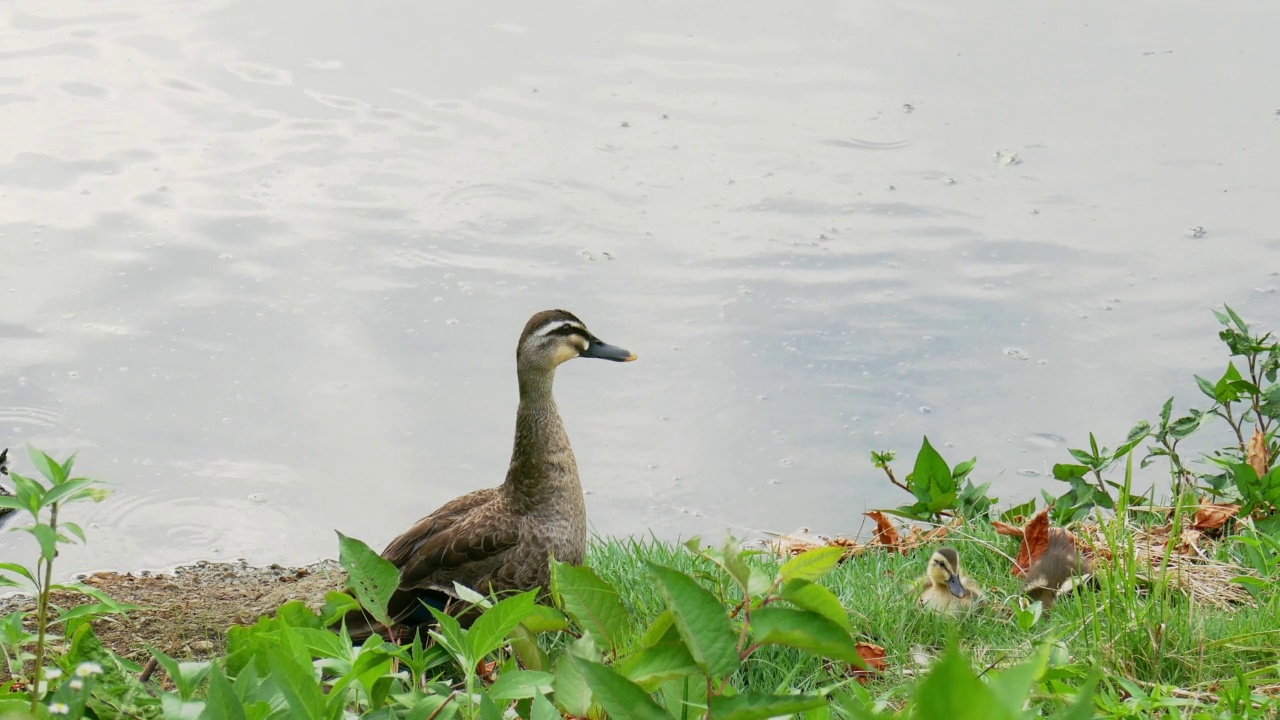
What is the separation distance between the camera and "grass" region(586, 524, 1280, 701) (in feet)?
9.44

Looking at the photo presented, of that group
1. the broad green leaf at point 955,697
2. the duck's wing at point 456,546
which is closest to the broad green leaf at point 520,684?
the broad green leaf at point 955,697

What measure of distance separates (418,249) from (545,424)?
9.81 feet

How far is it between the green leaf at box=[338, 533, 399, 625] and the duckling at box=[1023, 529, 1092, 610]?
2194 mm

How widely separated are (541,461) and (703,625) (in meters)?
3.07

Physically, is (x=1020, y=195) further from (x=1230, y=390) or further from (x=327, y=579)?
(x=327, y=579)

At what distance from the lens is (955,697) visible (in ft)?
2.98

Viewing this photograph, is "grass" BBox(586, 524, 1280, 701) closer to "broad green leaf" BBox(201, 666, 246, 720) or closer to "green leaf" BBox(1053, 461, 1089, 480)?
"green leaf" BBox(1053, 461, 1089, 480)

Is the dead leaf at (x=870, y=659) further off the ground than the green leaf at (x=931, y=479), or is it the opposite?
the green leaf at (x=931, y=479)

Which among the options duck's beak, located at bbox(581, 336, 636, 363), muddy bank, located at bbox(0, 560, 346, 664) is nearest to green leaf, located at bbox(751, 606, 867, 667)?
muddy bank, located at bbox(0, 560, 346, 664)

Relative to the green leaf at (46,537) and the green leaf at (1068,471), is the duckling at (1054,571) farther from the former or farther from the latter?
the green leaf at (46,537)

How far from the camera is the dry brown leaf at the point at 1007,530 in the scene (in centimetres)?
432

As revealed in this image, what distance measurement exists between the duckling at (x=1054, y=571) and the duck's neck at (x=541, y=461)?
1.66 m

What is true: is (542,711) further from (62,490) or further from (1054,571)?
(1054,571)

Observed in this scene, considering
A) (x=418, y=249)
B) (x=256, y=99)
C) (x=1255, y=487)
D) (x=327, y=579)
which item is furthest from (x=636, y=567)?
(x=256, y=99)
